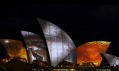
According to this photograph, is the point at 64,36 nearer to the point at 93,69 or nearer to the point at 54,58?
the point at 54,58

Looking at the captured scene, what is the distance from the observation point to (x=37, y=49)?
155 feet

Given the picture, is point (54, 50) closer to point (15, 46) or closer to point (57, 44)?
point (57, 44)

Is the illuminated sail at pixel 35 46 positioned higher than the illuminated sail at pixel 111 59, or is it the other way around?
the illuminated sail at pixel 35 46

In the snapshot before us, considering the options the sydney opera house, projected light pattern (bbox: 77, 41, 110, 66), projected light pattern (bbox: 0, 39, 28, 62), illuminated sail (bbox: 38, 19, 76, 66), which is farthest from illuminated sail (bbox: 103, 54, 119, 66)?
projected light pattern (bbox: 0, 39, 28, 62)

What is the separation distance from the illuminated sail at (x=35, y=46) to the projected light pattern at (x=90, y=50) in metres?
6.12

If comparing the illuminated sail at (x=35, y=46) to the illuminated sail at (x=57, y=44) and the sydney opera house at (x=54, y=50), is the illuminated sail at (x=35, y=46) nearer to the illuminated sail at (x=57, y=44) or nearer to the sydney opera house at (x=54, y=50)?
the sydney opera house at (x=54, y=50)

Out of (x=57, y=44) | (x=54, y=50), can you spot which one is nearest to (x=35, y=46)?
(x=54, y=50)

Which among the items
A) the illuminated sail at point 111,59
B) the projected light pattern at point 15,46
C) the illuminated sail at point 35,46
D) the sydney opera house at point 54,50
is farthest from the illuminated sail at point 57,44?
the projected light pattern at point 15,46

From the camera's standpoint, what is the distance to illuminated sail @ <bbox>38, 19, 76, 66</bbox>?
42.7 m

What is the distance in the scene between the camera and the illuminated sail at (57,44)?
140 ft

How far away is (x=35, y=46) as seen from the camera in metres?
47.3

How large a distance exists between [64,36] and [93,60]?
8611 mm

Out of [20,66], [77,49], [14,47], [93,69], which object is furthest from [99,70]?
[14,47]

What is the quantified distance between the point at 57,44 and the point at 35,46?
4.82 meters
